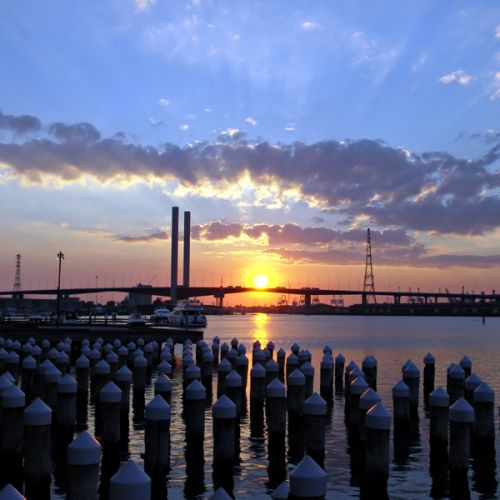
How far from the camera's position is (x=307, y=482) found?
28.7 feet

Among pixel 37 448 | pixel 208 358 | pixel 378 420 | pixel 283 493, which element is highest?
pixel 378 420

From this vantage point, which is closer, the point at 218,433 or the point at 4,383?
the point at 218,433

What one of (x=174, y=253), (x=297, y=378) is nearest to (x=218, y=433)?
(x=297, y=378)

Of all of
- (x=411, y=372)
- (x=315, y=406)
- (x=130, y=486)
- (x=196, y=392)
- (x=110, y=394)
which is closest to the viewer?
(x=130, y=486)

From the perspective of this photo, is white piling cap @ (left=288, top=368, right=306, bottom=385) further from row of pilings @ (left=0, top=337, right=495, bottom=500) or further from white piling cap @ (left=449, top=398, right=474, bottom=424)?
white piling cap @ (left=449, top=398, right=474, bottom=424)

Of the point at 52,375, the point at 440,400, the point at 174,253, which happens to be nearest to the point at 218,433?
the point at 440,400

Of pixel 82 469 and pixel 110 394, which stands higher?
pixel 110 394

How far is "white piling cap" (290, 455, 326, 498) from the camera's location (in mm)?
8727

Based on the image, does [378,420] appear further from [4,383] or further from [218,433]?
[4,383]

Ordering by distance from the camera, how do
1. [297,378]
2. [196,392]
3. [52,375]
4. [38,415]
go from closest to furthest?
1. [38,415]
2. [196,392]
3. [297,378]
4. [52,375]

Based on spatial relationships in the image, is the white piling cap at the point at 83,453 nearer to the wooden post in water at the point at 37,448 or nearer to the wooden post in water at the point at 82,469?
the wooden post in water at the point at 82,469

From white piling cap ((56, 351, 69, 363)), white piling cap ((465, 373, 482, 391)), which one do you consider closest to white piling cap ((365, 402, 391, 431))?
white piling cap ((465, 373, 482, 391))

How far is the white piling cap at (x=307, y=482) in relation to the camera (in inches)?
344

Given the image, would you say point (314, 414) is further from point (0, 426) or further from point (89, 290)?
point (89, 290)
